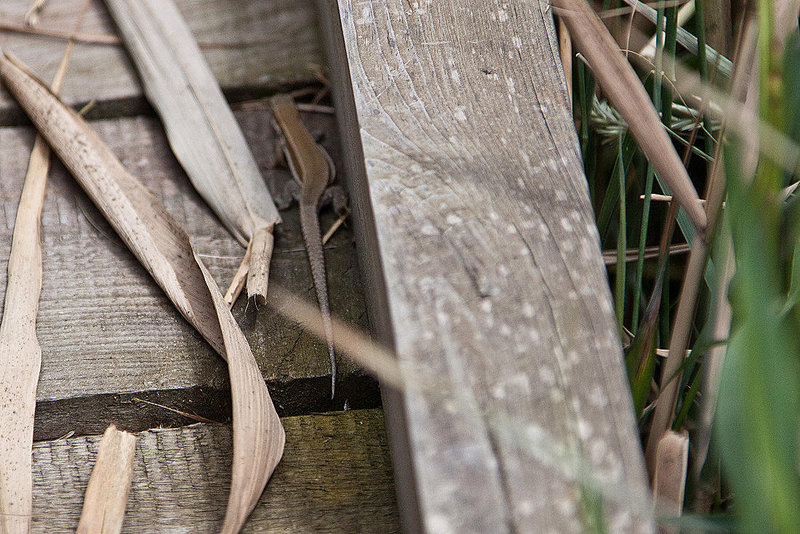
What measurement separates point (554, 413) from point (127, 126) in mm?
1349

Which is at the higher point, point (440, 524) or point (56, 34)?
point (56, 34)

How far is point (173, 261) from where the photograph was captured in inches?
48.5

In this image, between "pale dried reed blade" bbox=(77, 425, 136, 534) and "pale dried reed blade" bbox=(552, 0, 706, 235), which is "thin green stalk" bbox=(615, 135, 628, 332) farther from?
"pale dried reed blade" bbox=(77, 425, 136, 534)

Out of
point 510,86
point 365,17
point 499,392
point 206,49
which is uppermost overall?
point 206,49

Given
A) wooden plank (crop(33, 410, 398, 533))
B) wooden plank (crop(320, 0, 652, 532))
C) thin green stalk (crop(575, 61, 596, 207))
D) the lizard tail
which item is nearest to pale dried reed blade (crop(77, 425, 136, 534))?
wooden plank (crop(33, 410, 398, 533))

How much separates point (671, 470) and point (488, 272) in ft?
1.19

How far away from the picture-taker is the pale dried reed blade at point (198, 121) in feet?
4.66

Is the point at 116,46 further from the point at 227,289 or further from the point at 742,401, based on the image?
the point at 742,401

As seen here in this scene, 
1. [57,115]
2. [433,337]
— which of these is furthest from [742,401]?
[57,115]

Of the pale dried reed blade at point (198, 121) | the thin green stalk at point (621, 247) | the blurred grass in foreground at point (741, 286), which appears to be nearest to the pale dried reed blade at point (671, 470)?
the blurred grass in foreground at point (741, 286)

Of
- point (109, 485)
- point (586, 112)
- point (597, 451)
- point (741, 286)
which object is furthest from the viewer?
point (586, 112)

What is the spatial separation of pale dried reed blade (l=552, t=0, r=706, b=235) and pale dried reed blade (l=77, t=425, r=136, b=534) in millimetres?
886

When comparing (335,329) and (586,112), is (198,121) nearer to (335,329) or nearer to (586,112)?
(335,329)

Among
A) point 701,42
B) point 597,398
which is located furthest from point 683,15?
point 597,398
